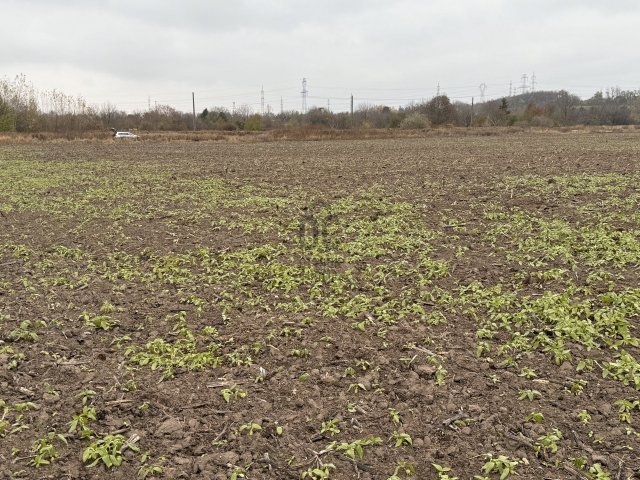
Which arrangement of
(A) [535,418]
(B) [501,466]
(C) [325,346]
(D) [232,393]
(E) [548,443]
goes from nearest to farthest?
(B) [501,466]
(E) [548,443]
(A) [535,418]
(D) [232,393]
(C) [325,346]

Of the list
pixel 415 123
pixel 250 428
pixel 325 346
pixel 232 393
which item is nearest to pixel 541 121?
pixel 415 123

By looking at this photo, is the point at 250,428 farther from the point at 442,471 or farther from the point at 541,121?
the point at 541,121

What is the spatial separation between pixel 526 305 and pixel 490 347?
1002 mm

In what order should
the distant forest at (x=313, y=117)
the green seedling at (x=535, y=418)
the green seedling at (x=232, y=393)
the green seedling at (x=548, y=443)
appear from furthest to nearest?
1. the distant forest at (x=313, y=117)
2. the green seedling at (x=232, y=393)
3. the green seedling at (x=535, y=418)
4. the green seedling at (x=548, y=443)

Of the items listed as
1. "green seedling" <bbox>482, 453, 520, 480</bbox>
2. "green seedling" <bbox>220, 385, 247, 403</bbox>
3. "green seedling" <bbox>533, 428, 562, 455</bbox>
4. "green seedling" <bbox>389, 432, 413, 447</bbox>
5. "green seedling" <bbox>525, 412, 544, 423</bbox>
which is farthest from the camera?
"green seedling" <bbox>220, 385, 247, 403</bbox>

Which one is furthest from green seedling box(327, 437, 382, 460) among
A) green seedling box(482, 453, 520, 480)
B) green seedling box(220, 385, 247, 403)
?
green seedling box(220, 385, 247, 403)

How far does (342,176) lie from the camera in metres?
16.4

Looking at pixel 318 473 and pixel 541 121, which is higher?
pixel 541 121

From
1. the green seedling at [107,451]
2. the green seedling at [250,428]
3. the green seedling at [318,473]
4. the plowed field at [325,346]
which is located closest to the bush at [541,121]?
the plowed field at [325,346]

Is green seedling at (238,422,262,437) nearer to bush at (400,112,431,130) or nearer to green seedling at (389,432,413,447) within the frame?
green seedling at (389,432,413,447)

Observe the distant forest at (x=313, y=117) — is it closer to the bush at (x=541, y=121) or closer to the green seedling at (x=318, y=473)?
the bush at (x=541, y=121)

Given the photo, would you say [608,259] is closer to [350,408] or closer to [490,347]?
[490,347]

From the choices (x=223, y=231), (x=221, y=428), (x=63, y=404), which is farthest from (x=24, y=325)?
(x=223, y=231)

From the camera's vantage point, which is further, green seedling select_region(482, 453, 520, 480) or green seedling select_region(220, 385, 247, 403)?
green seedling select_region(220, 385, 247, 403)
